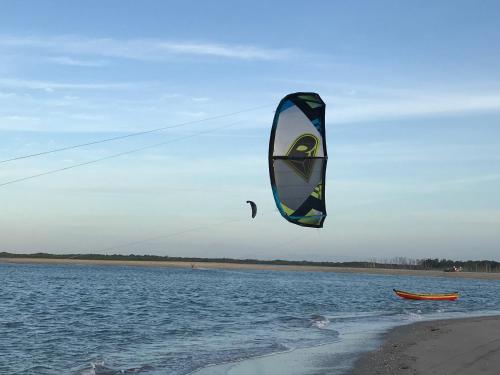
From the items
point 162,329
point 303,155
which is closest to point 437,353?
point 303,155

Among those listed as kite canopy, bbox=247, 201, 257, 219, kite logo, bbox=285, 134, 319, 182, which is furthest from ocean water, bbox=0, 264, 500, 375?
kite logo, bbox=285, 134, 319, 182

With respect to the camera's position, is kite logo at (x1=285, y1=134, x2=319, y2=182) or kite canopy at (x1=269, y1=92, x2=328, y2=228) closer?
kite canopy at (x1=269, y1=92, x2=328, y2=228)

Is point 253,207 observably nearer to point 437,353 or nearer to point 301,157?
point 301,157

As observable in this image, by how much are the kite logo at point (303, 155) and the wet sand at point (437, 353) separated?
499 centimetres

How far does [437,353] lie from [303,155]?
22.9 ft

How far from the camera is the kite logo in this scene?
13711 mm

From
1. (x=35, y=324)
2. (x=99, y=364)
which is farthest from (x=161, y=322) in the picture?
(x=99, y=364)

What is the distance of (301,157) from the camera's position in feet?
44.9

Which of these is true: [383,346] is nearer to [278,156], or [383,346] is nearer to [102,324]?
[278,156]

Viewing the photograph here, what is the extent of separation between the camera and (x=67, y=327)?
82.7 feet

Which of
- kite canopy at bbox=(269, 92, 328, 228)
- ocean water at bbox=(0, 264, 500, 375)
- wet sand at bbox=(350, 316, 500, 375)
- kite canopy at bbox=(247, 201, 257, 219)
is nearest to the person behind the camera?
kite canopy at bbox=(247, 201, 257, 219)

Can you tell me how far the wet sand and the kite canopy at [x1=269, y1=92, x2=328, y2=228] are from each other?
4.18 meters

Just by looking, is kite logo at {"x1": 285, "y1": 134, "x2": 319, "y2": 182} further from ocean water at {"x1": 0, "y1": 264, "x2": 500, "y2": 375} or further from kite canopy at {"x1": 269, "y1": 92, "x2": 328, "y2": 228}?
ocean water at {"x1": 0, "y1": 264, "x2": 500, "y2": 375}

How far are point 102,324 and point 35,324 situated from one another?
2.83 m
